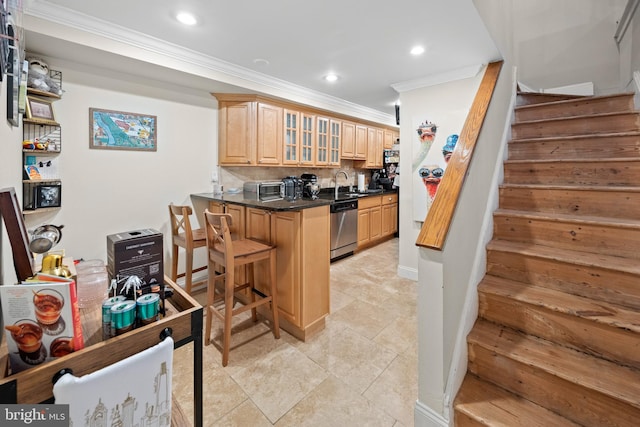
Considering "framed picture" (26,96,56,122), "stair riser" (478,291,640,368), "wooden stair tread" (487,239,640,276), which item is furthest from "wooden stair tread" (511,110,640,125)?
"framed picture" (26,96,56,122)

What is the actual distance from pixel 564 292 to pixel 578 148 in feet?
4.21

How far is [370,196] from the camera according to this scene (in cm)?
471

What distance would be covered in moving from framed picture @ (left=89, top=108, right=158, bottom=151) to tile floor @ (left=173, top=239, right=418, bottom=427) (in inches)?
78.1

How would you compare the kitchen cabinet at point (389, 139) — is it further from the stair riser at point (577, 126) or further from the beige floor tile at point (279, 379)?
the beige floor tile at point (279, 379)

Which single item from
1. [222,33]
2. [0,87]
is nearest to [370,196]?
[222,33]

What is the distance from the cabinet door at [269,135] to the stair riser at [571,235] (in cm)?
262

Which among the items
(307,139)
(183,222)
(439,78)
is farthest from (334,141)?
(183,222)

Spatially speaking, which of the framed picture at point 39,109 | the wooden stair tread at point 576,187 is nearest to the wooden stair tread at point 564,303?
the wooden stair tread at point 576,187

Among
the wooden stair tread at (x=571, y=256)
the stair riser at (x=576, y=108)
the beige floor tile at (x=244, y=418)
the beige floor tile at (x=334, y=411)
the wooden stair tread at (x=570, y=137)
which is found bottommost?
the beige floor tile at (x=244, y=418)

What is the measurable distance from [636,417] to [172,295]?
1.85 metres

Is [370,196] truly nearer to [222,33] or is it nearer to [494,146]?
[494,146]

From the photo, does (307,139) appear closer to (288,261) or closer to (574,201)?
(288,261)

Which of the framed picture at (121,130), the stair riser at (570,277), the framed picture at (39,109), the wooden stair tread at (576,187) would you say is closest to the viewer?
the stair riser at (570,277)

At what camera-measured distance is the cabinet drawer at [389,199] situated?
515cm
